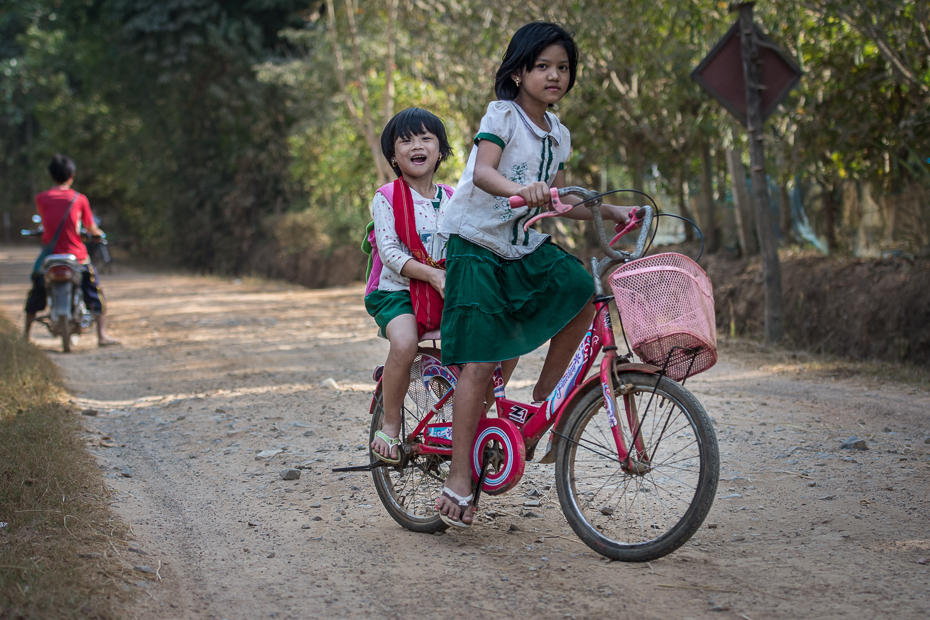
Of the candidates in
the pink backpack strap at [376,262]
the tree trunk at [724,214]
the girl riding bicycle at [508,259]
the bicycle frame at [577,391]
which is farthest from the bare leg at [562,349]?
the tree trunk at [724,214]

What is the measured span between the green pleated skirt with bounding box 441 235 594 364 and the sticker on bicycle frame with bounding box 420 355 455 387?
12.2 inches

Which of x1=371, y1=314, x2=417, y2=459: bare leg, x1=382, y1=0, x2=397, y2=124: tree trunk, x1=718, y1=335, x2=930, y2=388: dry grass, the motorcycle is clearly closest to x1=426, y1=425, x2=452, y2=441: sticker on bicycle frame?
x1=371, y1=314, x2=417, y2=459: bare leg

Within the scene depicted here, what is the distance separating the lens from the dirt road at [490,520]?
2.88m

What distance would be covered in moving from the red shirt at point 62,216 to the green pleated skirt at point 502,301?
22.5ft

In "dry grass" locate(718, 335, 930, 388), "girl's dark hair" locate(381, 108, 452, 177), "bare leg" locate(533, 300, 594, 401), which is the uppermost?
"girl's dark hair" locate(381, 108, 452, 177)

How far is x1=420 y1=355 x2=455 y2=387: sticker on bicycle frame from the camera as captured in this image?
143 inches

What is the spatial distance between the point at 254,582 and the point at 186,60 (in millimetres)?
18854

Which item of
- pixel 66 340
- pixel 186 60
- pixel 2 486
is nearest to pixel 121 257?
pixel 186 60

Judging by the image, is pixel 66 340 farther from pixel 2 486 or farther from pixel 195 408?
pixel 2 486

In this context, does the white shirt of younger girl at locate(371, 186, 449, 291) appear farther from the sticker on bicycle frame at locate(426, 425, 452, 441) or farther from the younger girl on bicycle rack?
the sticker on bicycle frame at locate(426, 425, 452, 441)

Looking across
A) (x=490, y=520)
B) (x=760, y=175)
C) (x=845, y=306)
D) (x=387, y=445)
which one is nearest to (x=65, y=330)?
(x=387, y=445)

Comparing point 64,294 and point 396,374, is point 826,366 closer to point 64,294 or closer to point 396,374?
point 396,374

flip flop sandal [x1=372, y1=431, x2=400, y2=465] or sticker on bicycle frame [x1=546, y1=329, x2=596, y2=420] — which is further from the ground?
sticker on bicycle frame [x1=546, y1=329, x2=596, y2=420]

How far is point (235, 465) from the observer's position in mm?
4789
